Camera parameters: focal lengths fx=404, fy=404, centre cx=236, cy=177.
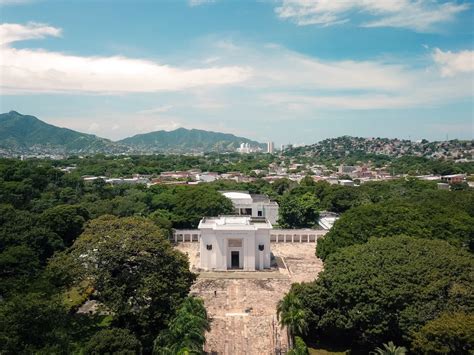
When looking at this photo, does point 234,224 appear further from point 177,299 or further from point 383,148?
point 383,148

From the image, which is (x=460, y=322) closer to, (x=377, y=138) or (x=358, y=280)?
(x=358, y=280)

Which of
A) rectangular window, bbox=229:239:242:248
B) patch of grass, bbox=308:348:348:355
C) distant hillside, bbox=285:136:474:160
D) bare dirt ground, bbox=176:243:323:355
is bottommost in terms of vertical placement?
patch of grass, bbox=308:348:348:355

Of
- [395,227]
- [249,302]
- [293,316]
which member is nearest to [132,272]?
[293,316]

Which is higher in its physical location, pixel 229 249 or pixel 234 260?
pixel 229 249

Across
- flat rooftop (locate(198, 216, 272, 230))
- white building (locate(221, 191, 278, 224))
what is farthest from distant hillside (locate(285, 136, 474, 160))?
flat rooftop (locate(198, 216, 272, 230))

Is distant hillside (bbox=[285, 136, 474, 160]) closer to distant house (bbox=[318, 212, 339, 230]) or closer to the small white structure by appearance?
distant house (bbox=[318, 212, 339, 230])

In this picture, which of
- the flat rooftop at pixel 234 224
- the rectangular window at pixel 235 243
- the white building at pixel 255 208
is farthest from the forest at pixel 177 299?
the white building at pixel 255 208

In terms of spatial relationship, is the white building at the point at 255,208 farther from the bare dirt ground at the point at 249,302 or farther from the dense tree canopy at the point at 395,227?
the dense tree canopy at the point at 395,227
